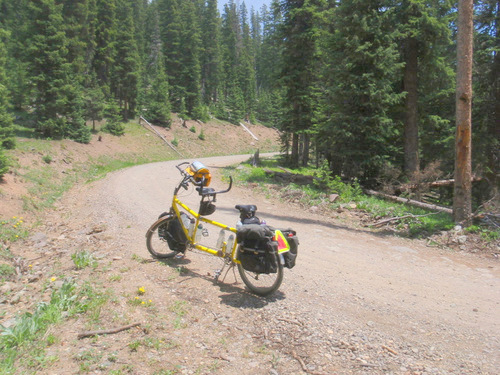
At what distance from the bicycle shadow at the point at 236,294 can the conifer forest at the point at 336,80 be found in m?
9.34

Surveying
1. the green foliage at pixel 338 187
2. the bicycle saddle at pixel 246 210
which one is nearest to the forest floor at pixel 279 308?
the bicycle saddle at pixel 246 210

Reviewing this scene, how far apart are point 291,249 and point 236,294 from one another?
104 cm

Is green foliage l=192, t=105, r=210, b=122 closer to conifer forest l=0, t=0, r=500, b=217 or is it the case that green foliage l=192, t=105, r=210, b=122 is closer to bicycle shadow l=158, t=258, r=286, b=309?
conifer forest l=0, t=0, r=500, b=217

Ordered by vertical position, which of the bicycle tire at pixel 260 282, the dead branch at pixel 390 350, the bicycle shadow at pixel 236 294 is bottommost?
the dead branch at pixel 390 350

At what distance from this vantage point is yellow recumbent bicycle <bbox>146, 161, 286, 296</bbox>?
4.52 m

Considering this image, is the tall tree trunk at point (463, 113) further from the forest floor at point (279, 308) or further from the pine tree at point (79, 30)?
the pine tree at point (79, 30)

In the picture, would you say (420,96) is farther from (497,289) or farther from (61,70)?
(61,70)

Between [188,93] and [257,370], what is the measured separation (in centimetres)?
4755

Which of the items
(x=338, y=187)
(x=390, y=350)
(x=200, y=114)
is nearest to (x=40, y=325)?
(x=390, y=350)

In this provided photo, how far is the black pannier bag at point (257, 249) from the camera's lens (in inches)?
175

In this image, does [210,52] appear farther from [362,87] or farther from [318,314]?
[318,314]

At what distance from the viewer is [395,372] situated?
3.31m

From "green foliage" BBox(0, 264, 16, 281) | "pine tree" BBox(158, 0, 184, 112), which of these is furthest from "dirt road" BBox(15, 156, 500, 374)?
"pine tree" BBox(158, 0, 184, 112)

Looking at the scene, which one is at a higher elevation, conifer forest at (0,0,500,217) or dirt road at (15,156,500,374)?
conifer forest at (0,0,500,217)
